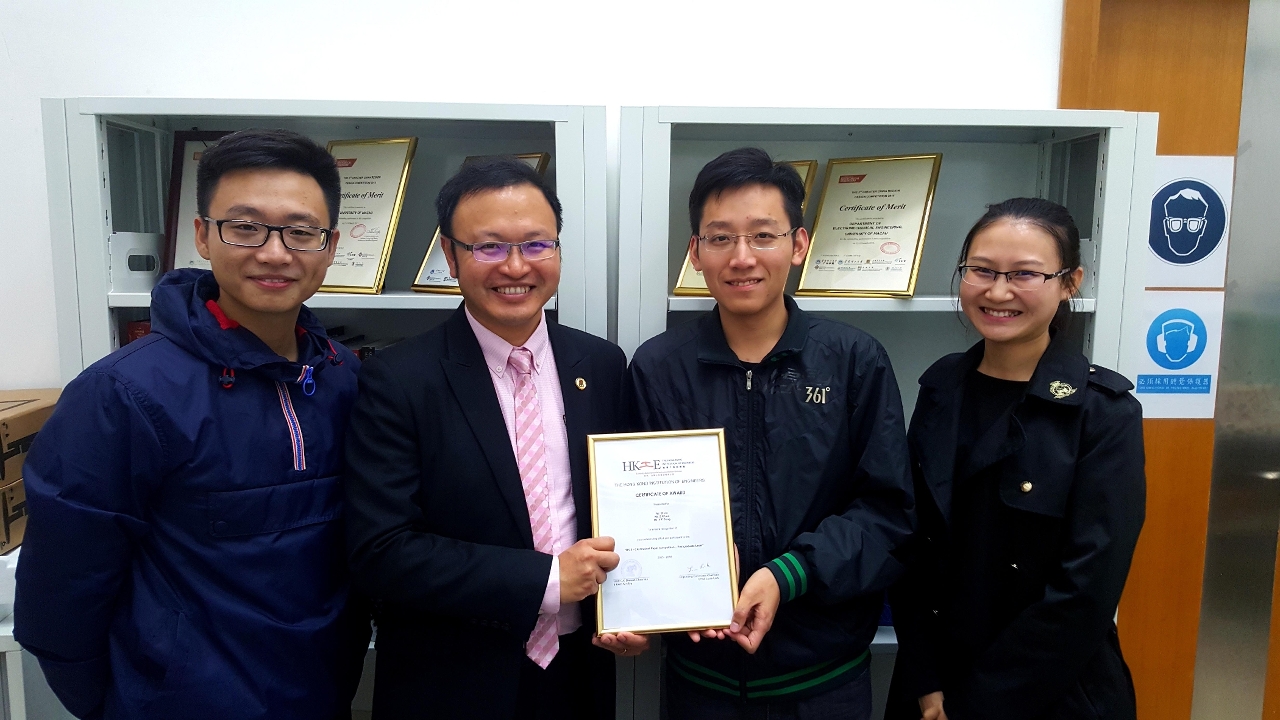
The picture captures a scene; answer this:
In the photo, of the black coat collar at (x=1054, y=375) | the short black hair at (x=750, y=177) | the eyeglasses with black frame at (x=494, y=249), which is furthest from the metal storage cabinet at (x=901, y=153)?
the eyeglasses with black frame at (x=494, y=249)

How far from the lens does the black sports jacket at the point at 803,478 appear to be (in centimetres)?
142

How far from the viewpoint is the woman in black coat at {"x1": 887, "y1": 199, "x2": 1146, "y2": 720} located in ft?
4.47

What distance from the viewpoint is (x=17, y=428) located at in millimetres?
1781

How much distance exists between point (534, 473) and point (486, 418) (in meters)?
0.15

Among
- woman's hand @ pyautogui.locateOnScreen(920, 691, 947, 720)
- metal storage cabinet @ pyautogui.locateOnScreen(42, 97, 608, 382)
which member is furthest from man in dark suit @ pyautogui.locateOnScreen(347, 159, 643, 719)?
woman's hand @ pyautogui.locateOnScreen(920, 691, 947, 720)

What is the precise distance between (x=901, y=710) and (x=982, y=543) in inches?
18.4

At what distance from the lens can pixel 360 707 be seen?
7.13 ft

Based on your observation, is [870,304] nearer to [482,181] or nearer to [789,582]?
[789,582]

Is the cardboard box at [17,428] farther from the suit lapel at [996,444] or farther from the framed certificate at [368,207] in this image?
the suit lapel at [996,444]

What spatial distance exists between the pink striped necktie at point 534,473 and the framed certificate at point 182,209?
104 cm

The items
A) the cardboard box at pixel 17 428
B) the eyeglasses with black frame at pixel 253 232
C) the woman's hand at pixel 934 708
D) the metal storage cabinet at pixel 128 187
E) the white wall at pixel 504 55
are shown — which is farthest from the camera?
the white wall at pixel 504 55

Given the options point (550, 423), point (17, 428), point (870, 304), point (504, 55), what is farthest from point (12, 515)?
point (870, 304)

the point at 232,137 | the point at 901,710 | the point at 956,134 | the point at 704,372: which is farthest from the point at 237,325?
the point at 956,134

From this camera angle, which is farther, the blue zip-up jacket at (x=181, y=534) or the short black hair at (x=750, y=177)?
the short black hair at (x=750, y=177)
